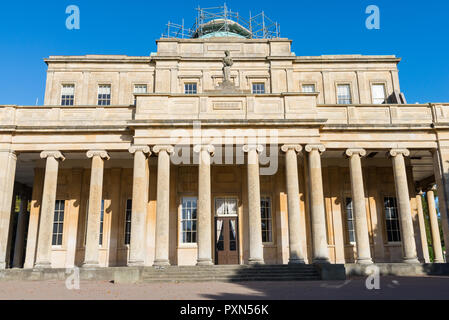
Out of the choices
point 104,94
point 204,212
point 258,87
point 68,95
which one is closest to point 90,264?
point 204,212

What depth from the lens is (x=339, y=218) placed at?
25266 millimetres

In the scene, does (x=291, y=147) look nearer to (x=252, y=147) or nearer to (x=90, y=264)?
(x=252, y=147)

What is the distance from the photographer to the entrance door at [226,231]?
24.5 meters

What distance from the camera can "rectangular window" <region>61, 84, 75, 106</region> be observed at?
2792 cm

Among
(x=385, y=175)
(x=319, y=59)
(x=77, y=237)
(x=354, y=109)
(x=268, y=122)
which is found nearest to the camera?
(x=268, y=122)

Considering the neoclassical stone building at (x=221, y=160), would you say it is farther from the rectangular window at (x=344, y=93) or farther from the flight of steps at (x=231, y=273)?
the flight of steps at (x=231, y=273)

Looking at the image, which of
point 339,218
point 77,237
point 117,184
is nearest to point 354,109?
point 339,218

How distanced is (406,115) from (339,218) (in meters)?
7.39

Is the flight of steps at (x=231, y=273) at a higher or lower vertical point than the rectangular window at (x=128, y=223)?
lower

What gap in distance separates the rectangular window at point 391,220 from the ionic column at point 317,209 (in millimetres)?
7784

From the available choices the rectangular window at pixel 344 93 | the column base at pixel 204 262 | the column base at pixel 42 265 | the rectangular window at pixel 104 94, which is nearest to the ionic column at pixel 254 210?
the column base at pixel 204 262

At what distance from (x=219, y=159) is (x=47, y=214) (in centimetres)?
1000

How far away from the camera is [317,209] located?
20.3 metres
